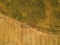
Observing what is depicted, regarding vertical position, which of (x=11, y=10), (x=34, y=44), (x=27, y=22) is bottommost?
(x=34, y=44)

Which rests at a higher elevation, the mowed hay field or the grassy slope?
the grassy slope

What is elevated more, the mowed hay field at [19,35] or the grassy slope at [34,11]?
the grassy slope at [34,11]

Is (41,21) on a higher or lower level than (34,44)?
higher

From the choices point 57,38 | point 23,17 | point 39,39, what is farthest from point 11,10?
point 57,38

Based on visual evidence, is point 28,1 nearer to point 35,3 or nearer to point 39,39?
point 35,3

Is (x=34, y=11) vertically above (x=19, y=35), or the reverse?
(x=34, y=11)

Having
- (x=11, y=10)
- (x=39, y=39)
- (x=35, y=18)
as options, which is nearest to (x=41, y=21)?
(x=35, y=18)
